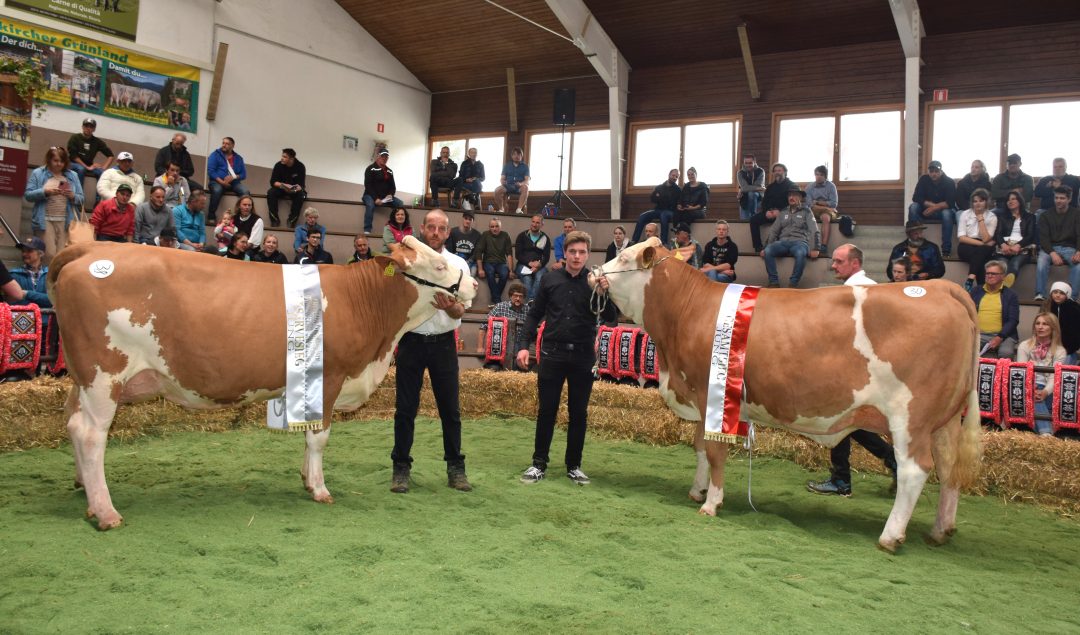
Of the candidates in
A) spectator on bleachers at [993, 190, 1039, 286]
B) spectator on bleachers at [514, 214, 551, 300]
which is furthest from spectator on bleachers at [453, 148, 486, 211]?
spectator on bleachers at [993, 190, 1039, 286]

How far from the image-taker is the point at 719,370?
5.30 metres

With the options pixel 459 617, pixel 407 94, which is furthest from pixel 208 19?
pixel 459 617

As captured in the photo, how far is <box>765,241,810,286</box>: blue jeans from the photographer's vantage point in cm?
1303

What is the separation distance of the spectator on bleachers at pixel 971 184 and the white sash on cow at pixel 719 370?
10174 mm

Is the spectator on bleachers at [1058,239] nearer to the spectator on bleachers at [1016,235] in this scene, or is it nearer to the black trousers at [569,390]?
the spectator on bleachers at [1016,235]

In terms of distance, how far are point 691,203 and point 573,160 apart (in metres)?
6.33

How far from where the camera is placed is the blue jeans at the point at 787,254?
42.8 ft

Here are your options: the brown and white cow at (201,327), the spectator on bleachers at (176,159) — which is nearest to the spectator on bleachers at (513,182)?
the spectator on bleachers at (176,159)

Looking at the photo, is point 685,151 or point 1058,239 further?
point 685,151

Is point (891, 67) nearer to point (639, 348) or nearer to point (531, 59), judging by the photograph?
point (531, 59)

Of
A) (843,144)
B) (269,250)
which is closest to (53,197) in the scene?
(269,250)

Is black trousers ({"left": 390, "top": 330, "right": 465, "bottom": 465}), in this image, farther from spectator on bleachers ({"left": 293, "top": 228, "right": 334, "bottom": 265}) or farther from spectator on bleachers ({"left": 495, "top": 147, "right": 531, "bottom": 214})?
spectator on bleachers ({"left": 495, "top": 147, "right": 531, "bottom": 214})

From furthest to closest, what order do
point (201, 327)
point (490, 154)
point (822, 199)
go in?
point (490, 154)
point (822, 199)
point (201, 327)

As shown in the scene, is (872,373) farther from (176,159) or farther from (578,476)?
(176,159)
